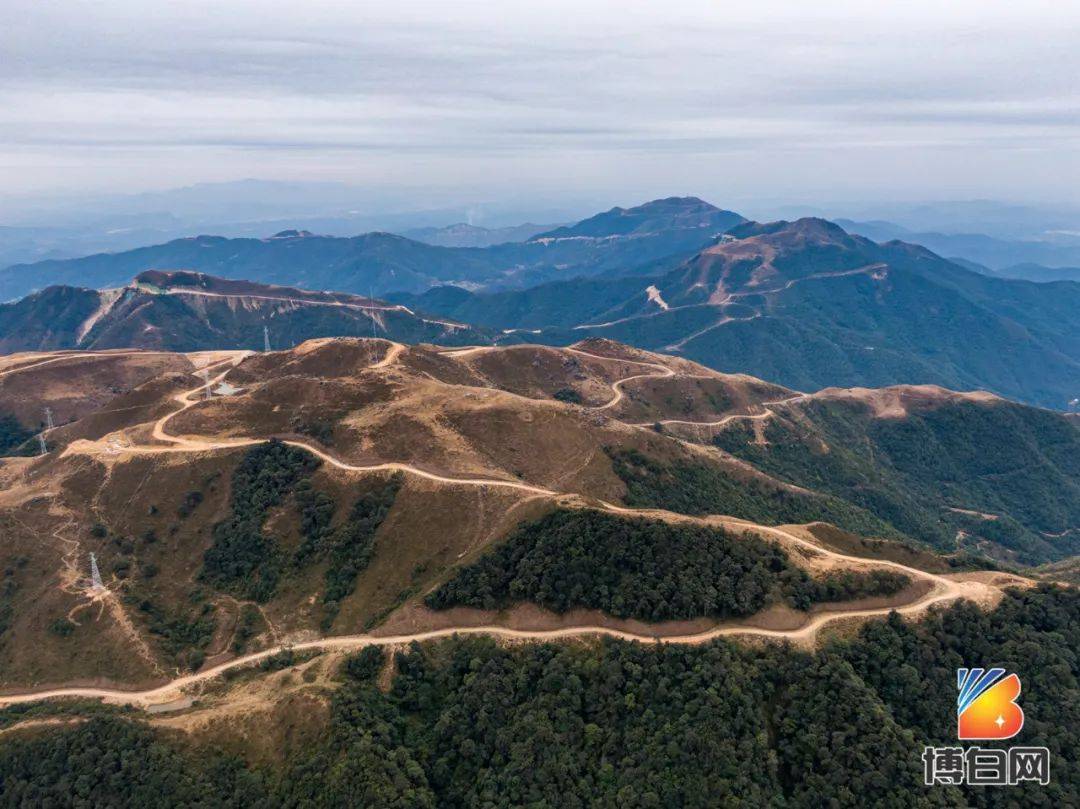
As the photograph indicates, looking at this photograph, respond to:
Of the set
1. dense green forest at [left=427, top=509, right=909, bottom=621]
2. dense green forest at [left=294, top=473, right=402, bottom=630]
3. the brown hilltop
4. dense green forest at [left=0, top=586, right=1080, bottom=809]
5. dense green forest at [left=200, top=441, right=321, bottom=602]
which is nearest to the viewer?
dense green forest at [left=0, top=586, right=1080, bottom=809]

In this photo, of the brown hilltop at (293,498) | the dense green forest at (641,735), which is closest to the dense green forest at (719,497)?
the brown hilltop at (293,498)

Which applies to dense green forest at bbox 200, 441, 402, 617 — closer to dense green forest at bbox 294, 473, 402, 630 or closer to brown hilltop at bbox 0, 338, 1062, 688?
dense green forest at bbox 294, 473, 402, 630

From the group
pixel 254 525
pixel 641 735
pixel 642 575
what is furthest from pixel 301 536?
pixel 641 735

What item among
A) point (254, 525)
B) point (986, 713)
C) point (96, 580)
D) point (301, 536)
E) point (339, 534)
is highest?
point (254, 525)

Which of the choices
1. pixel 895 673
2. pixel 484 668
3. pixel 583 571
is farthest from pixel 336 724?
pixel 895 673

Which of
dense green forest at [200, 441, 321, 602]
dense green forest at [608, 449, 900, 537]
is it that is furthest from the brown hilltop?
dense green forest at [200, 441, 321, 602]

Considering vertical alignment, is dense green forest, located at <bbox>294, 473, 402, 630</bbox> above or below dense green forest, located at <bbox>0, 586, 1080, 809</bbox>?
above

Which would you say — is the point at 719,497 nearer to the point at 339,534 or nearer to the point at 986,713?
the point at 986,713
